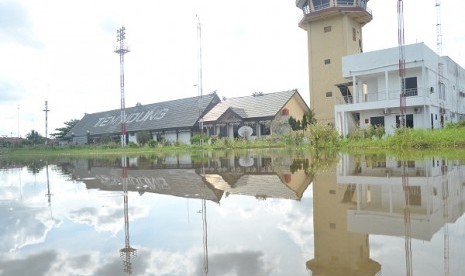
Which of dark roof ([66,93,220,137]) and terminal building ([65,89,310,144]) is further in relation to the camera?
dark roof ([66,93,220,137])

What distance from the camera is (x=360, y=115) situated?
3183 cm

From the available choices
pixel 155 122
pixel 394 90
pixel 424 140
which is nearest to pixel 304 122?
pixel 394 90

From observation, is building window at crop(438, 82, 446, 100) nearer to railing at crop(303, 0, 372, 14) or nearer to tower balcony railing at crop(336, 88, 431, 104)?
tower balcony railing at crop(336, 88, 431, 104)

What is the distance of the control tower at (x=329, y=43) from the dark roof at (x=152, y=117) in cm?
1361

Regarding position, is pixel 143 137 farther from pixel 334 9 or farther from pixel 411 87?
pixel 411 87

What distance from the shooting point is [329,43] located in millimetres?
37219

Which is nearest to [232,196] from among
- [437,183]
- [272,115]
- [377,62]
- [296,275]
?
[437,183]

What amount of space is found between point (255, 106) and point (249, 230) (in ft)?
130

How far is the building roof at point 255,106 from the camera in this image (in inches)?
1657

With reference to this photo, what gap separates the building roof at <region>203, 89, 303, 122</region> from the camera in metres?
42.1

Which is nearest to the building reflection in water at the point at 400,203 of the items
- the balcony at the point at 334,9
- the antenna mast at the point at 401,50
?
the antenna mast at the point at 401,50

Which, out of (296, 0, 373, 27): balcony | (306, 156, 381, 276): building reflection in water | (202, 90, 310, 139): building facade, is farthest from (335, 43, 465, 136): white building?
(306, 156, 381, 276): building reflection in water

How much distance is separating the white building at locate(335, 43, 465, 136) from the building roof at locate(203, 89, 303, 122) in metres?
9.54

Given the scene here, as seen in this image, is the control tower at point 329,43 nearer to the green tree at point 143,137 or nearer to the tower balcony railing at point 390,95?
the tower balcony railing at point 390,95
